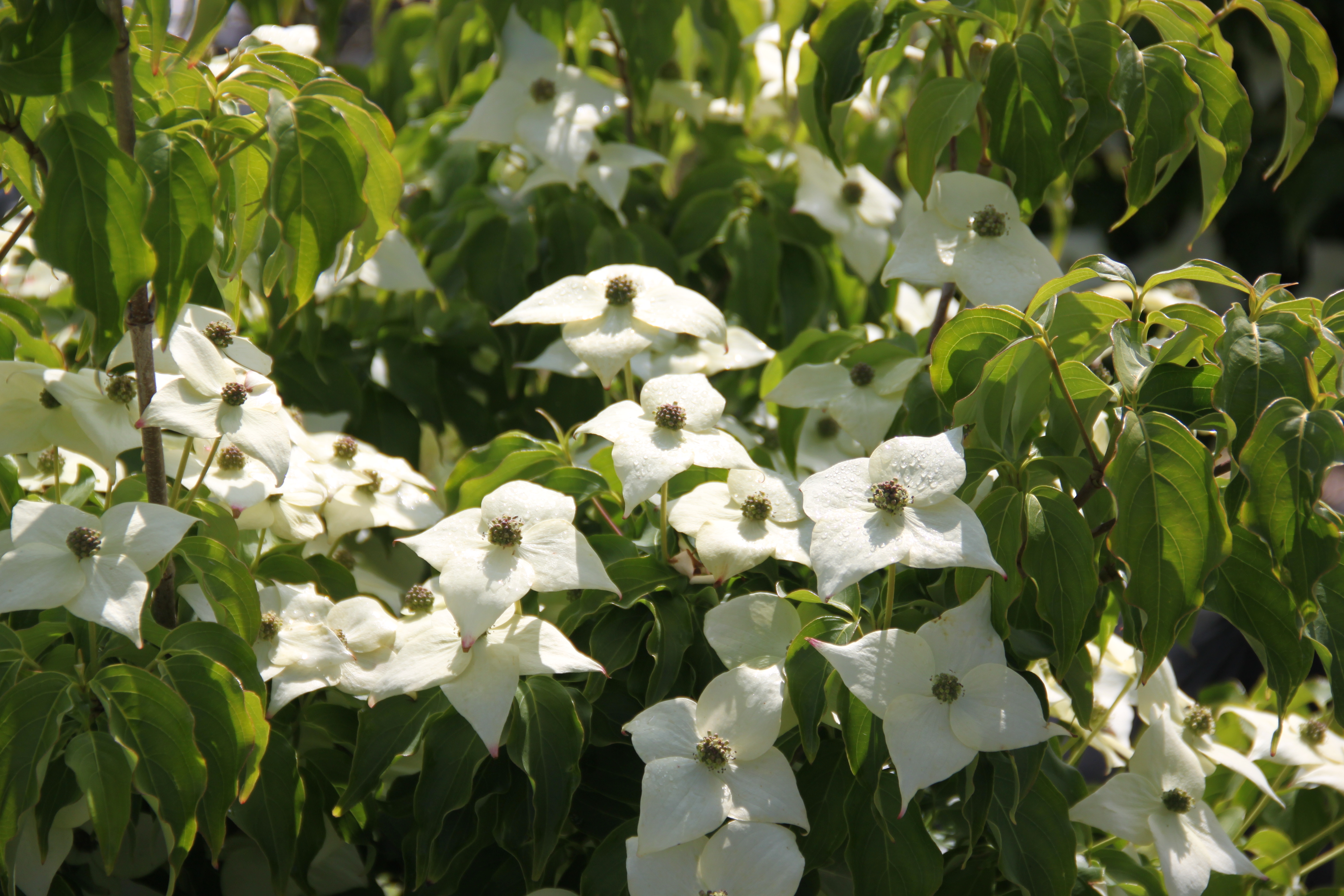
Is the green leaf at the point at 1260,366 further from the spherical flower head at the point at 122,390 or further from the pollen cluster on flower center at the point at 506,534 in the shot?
the spherical flower head at the point at 122,390

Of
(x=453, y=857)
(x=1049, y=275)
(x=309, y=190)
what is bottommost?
(x=453, y=857)

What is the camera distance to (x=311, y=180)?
1.99 ft

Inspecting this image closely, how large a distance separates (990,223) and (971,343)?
0.57 feet

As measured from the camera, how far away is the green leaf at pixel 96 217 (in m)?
0.55

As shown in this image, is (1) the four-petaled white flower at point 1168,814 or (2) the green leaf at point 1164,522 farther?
(1) the four-petaled white flower at point 1168,814

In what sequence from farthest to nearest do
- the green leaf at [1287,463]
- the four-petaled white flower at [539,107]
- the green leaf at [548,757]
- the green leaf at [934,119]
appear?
the four-petaled white flower at [539,107], the green leaf at [934,119], the green leaf at [548,757], the green leaf at [1287,463]

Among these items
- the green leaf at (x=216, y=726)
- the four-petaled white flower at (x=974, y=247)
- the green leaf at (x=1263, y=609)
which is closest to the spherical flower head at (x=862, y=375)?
the four-petaled white flower at (x=974, y=247)

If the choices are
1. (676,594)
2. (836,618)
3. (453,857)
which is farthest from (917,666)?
(453,857)

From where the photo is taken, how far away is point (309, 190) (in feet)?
1.99

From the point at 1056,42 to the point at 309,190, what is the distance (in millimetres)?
534

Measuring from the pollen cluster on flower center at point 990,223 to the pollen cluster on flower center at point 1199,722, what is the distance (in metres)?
0.43

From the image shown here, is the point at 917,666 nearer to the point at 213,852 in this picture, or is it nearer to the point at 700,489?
the point at 700,489

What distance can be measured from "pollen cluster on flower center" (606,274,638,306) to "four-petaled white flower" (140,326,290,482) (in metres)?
0.27

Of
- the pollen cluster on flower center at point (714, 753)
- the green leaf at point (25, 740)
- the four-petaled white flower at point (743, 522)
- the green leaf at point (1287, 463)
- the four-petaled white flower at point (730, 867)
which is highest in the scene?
the green leaf at point (1287, 463)
